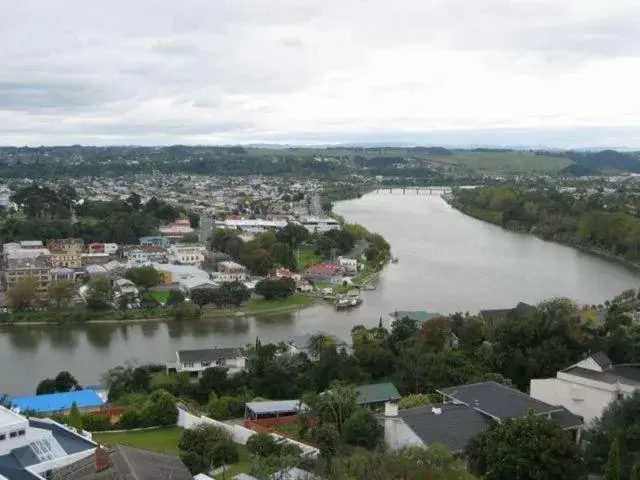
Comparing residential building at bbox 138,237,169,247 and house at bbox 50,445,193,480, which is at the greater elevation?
house at bbox 50,445,193,480

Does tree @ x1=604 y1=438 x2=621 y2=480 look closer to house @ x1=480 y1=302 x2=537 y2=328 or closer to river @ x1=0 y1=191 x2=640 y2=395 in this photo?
house @ x1=480 y1=302 x2=537 y2=328

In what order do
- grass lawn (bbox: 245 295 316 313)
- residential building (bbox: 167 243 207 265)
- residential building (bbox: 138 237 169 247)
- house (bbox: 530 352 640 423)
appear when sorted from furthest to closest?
residential building (bbox: 138 237 169 247) → residential building (bbox: 167 243 207 265) → grass lawn (bbox: 245 295 316 313) → house (bbox: 530 352 640 423)

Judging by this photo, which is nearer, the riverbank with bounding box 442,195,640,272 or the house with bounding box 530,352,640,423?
the house with bounding box 530,352,640,423

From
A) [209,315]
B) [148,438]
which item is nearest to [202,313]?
[209,315]

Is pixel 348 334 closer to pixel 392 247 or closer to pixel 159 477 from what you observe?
pixel 159 477

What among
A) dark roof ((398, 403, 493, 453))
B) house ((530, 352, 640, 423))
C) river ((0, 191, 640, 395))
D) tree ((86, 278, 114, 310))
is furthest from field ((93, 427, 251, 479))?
tree ((86, 278, 114, 310))

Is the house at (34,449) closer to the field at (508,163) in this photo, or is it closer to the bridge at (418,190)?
the bridge at (418,190)

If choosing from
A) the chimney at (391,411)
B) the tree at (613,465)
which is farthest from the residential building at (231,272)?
Result: the tree at (613,465)
